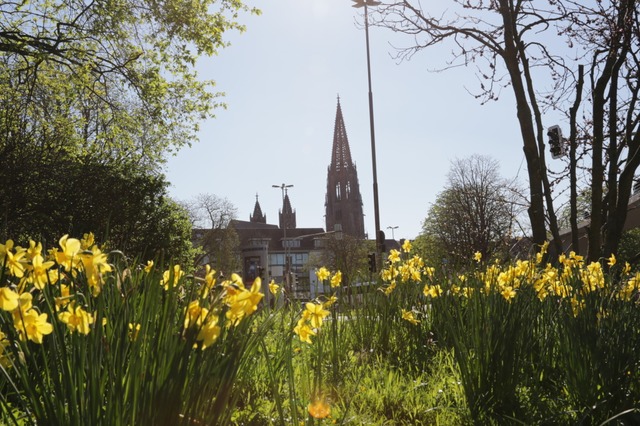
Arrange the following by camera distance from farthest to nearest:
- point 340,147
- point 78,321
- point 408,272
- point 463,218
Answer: point 340,147
point 463,218
point 408,272
point 78,321

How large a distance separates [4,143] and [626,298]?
14298 millimetres

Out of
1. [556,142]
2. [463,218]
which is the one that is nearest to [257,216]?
[463,218]

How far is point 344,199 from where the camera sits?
91062 mm

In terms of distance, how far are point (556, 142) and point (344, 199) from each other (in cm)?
8335

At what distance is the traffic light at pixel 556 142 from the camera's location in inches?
300

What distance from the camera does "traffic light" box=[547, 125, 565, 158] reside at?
763 centimetres

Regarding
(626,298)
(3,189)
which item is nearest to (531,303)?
(626,298)

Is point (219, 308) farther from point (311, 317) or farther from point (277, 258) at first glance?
point (277, 258)

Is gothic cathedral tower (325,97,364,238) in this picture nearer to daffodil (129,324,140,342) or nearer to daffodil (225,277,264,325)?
daffodil (129,324,140,342)

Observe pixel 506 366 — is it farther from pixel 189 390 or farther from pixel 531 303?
pixel 189 390

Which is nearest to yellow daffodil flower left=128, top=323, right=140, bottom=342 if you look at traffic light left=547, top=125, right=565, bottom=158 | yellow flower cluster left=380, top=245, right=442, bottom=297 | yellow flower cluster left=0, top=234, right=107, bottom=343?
yellow flower cluster left=0, top=234, right=107, bottom=343

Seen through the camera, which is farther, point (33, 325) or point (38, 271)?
point (38, 271)

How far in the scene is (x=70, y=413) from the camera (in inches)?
61.3

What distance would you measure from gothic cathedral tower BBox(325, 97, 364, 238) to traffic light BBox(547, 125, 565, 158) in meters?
79.5
